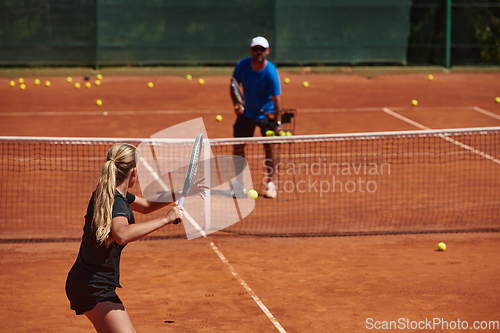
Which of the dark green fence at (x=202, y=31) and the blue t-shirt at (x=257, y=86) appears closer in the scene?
the blue t-shirt at (x=257, y=86)

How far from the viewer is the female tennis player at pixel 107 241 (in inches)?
134

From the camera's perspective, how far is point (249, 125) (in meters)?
8.70

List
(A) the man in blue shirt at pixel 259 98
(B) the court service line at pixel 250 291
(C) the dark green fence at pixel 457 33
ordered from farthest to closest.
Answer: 1. (C) the dark green fence at pixel 457 33
2. (A) the man in blue shirt at pixel 259 98
3. (B) the court service line at pixel 250 291

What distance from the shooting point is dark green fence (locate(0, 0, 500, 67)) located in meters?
18.3

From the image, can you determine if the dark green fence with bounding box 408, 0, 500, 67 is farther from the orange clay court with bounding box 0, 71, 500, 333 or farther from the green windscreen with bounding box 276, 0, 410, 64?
the orange clay court with bounding box 0, 71, 500, 333

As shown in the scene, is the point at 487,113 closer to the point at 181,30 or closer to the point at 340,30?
the point at 340,30

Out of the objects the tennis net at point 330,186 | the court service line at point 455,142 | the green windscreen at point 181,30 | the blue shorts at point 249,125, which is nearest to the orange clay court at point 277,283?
the tennis net at point 330,186

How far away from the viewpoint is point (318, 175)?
10039 millimetres

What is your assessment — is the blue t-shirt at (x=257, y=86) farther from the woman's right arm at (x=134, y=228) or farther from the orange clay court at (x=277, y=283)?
the woman's right arm at (x=134, y=228)

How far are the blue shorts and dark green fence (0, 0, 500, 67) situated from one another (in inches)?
427

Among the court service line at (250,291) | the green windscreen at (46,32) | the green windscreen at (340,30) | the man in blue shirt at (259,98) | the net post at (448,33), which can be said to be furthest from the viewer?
the net post at (448,33)

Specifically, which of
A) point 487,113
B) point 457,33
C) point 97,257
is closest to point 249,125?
point 97,257

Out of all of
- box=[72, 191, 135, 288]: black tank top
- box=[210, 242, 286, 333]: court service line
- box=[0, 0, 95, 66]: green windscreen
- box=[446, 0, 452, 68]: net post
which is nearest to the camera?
box=[72, 191, 135, 288]: black tank top

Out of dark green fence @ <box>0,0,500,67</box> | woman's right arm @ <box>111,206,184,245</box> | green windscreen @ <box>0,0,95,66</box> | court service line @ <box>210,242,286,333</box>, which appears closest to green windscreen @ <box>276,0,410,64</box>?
dark green fence @ <box>0,0,500,67</box>
